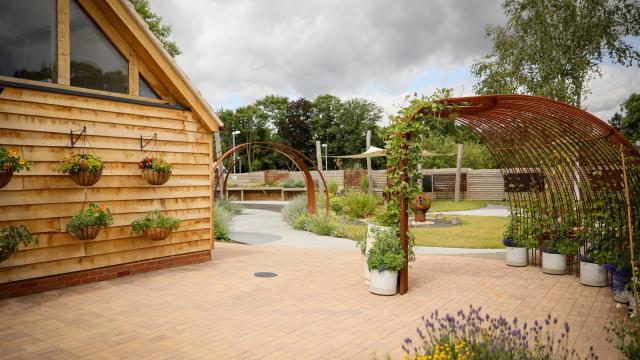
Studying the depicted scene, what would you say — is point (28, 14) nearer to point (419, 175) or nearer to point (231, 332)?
point (231, 332)

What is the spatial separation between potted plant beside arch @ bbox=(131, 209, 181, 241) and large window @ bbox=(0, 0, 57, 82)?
8.49ft

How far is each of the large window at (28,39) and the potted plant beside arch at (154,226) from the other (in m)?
2.59

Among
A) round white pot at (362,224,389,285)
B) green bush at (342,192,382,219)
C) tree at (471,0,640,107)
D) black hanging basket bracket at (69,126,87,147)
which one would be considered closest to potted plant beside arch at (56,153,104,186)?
black hanging basket bracket at (69,126,87,147)

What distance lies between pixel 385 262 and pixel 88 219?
4.42 metres

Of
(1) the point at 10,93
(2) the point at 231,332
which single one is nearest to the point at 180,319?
(2) the point at 231,332

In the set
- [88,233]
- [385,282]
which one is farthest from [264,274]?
[88,233]

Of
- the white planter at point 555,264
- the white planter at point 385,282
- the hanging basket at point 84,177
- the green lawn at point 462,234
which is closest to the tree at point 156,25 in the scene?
the green lawn at point 462,234

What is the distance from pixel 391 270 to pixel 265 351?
2476 millimetres

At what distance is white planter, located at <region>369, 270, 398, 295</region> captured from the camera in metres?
5.89

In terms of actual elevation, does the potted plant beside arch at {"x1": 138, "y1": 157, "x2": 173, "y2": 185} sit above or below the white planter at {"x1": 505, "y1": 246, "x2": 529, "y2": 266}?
above

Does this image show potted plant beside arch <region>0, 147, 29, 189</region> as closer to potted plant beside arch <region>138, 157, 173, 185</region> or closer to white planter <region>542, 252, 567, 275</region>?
potted plant beside arch <region>138, 157, 173, 185</region>

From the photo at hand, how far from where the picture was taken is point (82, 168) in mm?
5902

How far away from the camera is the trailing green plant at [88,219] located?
593cm

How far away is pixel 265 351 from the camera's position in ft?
13.1
